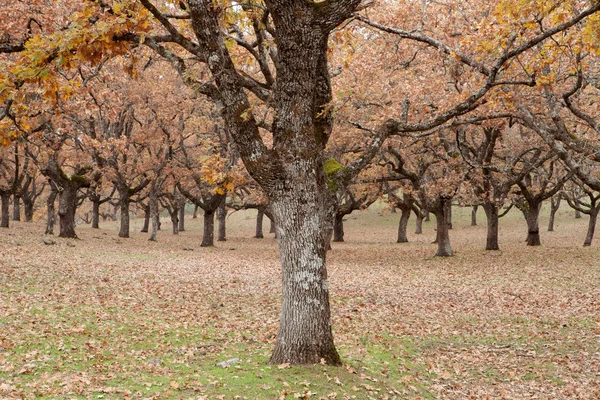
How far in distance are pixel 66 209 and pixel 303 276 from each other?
1111 inches

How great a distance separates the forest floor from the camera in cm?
788

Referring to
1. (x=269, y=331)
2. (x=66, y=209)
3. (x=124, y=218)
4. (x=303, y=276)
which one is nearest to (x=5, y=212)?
(x=66, y=209)

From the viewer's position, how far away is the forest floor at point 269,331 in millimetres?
7879

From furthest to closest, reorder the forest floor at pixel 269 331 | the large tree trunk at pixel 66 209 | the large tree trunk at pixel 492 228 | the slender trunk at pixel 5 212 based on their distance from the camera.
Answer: the slender trunk at pixel 5 212, the large tree trunk at pixel 66 209, the large tree trunk at pixel 492 228, the forest floor at pixel 269 331

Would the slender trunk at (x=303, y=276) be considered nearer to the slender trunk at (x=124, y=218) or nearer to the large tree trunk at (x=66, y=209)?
the large tree trunk at (x=66, y=209)

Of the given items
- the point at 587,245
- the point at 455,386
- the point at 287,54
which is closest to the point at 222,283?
the point at 455,386

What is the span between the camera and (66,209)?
104 feet

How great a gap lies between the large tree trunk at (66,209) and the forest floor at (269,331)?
23.6ft

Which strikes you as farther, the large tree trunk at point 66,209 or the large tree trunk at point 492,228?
the large tree trunk at point 66,209

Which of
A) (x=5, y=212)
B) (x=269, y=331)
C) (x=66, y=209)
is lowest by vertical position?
(x=269, y=331)

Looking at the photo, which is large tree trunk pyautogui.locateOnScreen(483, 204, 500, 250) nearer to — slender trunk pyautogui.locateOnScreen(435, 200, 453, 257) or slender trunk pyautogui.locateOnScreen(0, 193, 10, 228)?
slender trunk pyautogui.locateOnScreen(435, 200, 453, 257)

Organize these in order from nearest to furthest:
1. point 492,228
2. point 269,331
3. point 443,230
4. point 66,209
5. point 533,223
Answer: point 269,331
point 443,230
point 66,209
point 492,228
point 533,223

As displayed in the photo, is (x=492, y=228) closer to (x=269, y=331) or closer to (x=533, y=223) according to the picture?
(x=533, y=223)

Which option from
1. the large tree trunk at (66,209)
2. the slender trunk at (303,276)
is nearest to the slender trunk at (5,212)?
the large tree trunk at (66,209)
